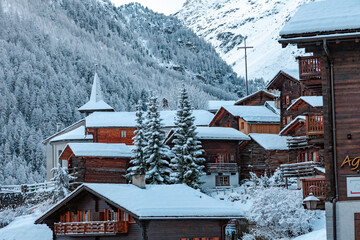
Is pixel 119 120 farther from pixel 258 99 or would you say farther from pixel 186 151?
pixel 186 151

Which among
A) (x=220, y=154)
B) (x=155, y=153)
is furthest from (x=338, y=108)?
(x=220, y=154)

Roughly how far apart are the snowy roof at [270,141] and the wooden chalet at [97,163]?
40.8ft

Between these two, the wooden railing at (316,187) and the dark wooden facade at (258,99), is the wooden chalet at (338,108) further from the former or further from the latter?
the dark wooden facade at (258,99)

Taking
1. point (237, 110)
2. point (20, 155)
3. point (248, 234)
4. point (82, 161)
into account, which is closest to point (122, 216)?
point (248, 234)

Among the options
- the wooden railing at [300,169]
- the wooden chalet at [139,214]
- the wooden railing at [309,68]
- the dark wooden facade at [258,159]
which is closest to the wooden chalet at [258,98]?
the dark wooden facade at [258,159]

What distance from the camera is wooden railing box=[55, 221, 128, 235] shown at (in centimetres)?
4372

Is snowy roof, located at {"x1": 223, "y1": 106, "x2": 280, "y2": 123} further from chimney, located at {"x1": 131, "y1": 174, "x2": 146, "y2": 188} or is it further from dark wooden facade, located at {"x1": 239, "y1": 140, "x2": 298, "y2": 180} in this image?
chimney, located at {"x1": 131, "y1": 174, "x2": 146, "y2": 188}

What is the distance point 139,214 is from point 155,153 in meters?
27.2

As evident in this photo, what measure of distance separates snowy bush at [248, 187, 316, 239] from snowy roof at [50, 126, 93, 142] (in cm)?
3633

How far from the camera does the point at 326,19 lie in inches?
1004

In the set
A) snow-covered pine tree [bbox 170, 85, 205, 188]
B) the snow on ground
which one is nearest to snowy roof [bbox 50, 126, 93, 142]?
snow-covered pine tree [bbox 170, 85, 205, 188]

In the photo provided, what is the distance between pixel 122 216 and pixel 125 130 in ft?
143

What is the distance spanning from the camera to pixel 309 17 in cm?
2602

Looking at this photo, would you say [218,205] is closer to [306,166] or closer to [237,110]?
[306,166]
